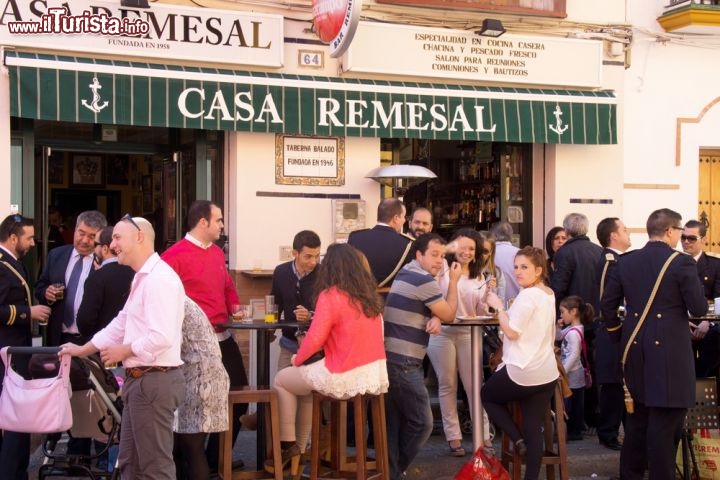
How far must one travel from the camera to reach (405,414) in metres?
7.27

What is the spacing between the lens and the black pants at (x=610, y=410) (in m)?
8.47

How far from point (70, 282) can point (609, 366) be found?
4383 mm

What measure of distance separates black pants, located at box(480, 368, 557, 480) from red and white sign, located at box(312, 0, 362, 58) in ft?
11.0

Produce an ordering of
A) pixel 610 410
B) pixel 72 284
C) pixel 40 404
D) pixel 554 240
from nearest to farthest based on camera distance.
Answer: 1. pixel 40 404
2. pixel 72 284
3. pixel 610 410
4. pixel 554 240

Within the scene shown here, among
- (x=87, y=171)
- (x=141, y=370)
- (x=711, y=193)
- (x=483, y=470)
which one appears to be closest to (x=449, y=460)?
(x=483, y=470)

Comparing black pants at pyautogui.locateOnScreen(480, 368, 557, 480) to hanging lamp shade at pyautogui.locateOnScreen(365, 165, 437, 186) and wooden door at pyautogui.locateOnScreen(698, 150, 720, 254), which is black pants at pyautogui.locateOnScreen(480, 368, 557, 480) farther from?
wooden door at pyautogui.locateOnScreen(698, 150, 720, 254)

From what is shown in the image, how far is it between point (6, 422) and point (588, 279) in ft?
17.4

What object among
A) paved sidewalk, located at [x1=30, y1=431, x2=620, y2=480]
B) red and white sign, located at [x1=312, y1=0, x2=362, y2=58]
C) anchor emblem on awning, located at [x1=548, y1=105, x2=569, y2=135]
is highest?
red and white sign, located at [x1=312, y1=0, x2=362, y2=58]

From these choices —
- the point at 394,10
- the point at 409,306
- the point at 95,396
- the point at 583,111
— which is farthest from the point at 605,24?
the point at 95,396

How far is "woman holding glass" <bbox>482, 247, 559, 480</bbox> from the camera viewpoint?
6.86 m

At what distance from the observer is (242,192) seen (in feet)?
32.3

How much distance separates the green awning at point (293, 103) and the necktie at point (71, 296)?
178 centimetres

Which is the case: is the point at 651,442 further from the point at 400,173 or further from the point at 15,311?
the point at 15,311

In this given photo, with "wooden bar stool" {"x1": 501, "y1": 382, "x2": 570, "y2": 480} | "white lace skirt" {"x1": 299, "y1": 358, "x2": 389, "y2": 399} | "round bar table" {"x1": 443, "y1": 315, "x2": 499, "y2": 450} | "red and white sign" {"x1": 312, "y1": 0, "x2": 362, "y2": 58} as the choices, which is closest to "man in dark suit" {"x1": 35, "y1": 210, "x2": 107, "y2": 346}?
"white lace skirt" {"x1": 299, "y1": 358, "x2": 389, "y2": 399}
